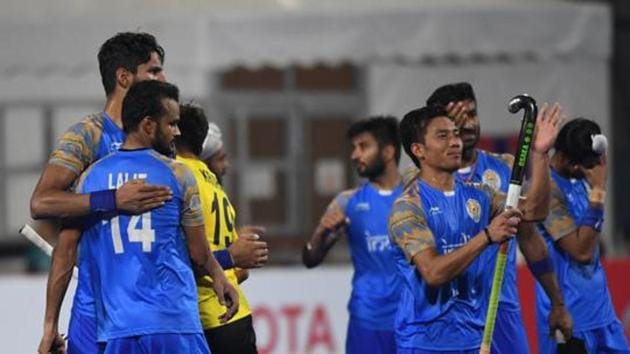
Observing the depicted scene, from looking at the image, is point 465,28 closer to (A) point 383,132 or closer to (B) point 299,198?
(B) point 299,198

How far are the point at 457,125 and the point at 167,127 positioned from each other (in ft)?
6.01

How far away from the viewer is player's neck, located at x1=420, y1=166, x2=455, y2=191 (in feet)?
30.5

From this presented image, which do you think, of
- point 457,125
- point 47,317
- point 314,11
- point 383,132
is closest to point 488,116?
point 314,11

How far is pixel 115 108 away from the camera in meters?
9.12

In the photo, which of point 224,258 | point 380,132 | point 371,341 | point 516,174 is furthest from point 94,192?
point 380,132

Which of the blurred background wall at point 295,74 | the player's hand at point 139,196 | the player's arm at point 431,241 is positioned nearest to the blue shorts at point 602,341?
the player's arm at point 431,241

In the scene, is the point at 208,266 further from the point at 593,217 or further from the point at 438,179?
the point at 593,217

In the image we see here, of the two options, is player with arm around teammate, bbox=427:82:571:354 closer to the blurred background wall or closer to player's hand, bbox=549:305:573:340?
player's hand, bbox=549:305:573:340

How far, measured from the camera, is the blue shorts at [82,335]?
8898 millimetres

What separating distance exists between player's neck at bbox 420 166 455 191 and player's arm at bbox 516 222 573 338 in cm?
70

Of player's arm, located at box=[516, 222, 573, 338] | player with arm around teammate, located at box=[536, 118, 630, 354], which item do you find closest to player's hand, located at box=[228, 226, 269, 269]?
player's arm, located at box=[516, 222, 573, 338]

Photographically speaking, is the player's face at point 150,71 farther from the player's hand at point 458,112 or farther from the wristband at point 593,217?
the wristband at point 593,217

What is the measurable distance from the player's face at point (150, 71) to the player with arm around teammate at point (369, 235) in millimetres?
2926

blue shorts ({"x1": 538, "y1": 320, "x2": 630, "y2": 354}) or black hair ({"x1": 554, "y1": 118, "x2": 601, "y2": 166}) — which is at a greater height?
black hair ({"x1": 554, "y1": 118, "x2": 601, "y2": 166})
